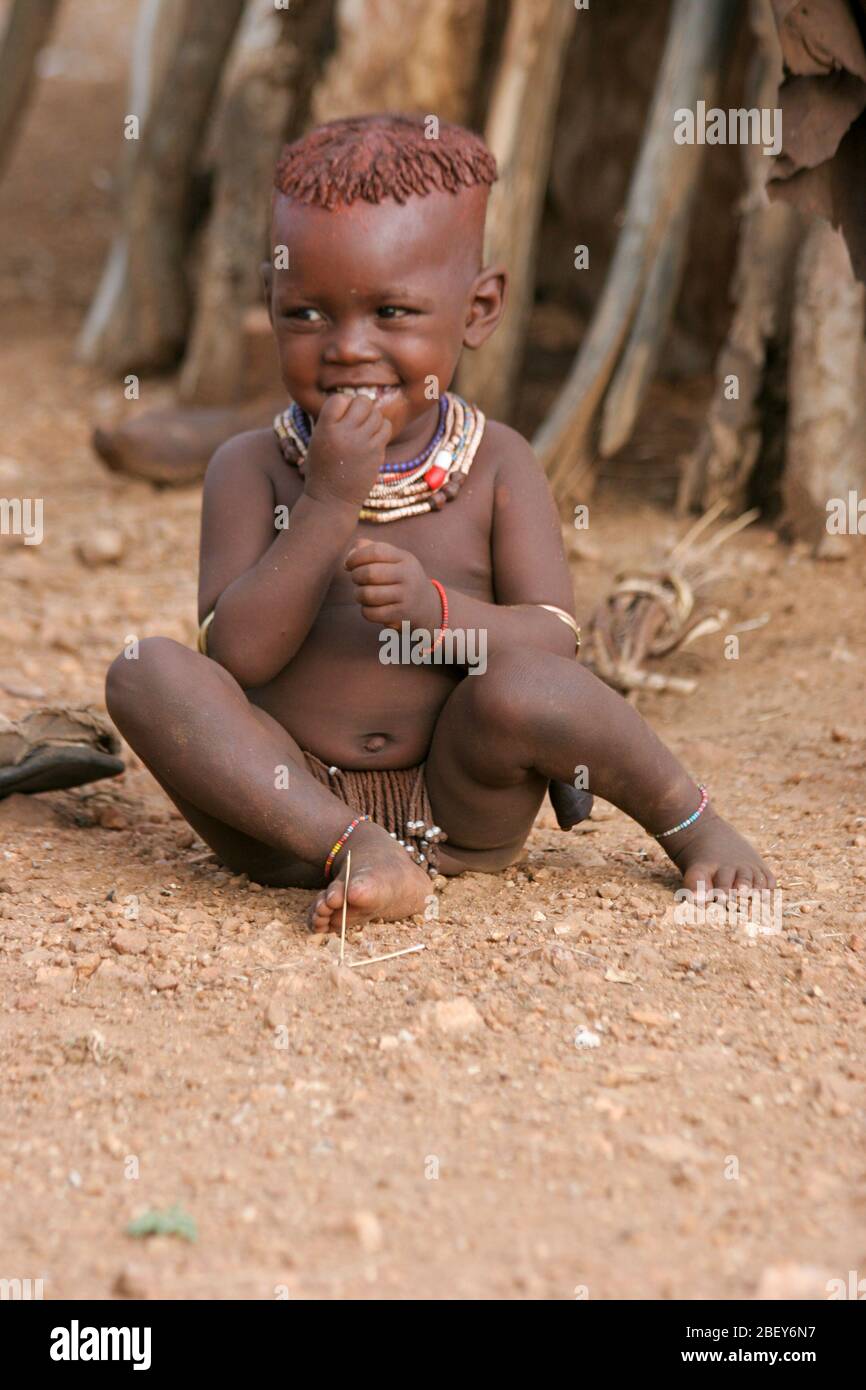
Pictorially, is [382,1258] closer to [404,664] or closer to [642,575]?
[404,664]

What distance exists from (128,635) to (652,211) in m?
2.39

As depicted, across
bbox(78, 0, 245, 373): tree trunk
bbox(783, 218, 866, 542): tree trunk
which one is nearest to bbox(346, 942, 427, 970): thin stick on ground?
bbox(783, 218, 866, 542): tree trunk

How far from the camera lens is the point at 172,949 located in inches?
103

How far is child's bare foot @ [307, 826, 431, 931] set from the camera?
2.62m

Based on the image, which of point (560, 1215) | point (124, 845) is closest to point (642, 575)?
point (124, 845)

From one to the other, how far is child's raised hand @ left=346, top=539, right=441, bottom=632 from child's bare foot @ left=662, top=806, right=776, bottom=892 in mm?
699

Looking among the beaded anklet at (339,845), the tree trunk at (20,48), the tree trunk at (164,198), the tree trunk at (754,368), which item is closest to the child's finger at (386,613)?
the beaded anklet at (339,845)

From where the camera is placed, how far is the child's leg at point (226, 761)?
2736 mm

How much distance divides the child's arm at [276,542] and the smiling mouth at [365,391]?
37 mm

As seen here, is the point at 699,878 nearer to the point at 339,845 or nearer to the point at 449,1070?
the point at 339,845

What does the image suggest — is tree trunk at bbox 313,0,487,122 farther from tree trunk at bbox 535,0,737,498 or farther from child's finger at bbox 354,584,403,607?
child's finger at bbox 354,584,403,607

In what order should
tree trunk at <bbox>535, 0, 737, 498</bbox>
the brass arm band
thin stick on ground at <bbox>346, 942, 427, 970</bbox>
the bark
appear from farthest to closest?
tree trunk at <bbox>535, 0, 737, 498</bbox> → the bark → the brass arm band → thin stick on ground at <bbox>346, 942, 427, 970</bbox>

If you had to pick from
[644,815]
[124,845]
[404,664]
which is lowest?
[124,845]

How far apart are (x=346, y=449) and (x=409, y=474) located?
0.90ft
